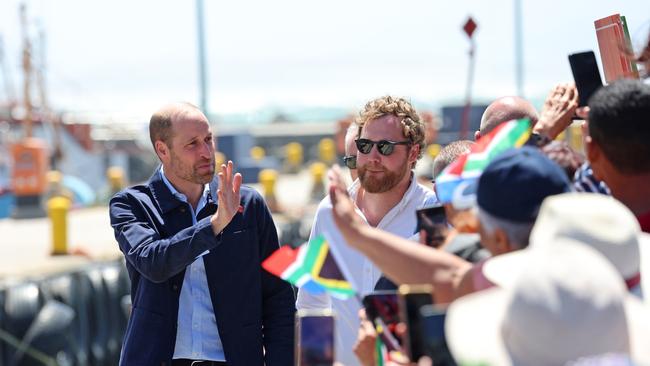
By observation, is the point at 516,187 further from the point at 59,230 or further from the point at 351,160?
the point at 59,230

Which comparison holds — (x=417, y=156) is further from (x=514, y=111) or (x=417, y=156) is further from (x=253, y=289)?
(x=253, y=289)

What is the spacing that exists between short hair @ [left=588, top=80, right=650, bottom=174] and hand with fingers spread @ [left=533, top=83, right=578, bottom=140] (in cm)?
54

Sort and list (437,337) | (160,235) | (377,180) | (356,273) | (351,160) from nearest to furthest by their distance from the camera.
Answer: (437,337)
(356,273)
(377,180)
(160,235)
(351,160)

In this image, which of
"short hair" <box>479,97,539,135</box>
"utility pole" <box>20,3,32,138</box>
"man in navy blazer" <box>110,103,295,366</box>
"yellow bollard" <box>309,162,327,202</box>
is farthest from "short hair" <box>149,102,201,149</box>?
"utility pole" <box>20,3,32,138</box>

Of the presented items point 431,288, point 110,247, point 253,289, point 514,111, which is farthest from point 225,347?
point 110,247

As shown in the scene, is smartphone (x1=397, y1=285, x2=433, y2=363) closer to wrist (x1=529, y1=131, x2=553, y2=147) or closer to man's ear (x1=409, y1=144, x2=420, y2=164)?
wrist (x1=529, y1=131, x2=553, y2=147)

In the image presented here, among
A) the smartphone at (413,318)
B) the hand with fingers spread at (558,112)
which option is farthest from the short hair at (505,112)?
the smartphone at (413,318)

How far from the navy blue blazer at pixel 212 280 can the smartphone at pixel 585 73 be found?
1446 millimetres

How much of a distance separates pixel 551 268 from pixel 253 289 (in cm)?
233

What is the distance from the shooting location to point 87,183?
126 feet

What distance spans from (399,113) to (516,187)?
1.80m

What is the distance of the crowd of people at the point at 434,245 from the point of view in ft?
7.50

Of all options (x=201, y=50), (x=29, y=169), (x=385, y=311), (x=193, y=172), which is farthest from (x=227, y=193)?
(x=29, y=169)

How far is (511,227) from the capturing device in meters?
2.69
